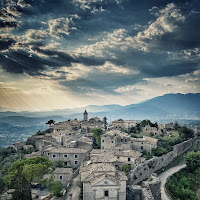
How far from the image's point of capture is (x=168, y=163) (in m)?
44.2

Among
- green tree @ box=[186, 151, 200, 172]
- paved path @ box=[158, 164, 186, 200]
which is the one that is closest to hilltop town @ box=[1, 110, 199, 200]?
paved path @ box=[158, 164, 186, 200]

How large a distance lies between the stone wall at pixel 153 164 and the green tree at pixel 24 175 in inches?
530

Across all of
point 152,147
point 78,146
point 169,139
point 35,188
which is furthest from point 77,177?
point 169,139

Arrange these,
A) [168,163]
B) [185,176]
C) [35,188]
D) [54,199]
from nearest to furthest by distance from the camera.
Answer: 1. [54,199]
2. [35,188]
3. [185,176]
4. [168,163]

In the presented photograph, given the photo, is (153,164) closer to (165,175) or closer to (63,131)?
(165,175)

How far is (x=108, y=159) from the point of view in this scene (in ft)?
115

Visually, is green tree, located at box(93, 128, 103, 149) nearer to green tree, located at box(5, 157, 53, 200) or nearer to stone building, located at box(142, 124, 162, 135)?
stone building, located at box(142, 124, 162, 135)

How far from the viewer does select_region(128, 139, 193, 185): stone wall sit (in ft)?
99.0

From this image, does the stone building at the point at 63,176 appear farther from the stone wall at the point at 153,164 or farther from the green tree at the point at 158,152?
the green tree at the point at 158,152

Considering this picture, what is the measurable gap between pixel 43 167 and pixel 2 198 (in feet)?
30.2

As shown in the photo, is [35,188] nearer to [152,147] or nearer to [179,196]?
[179,196]

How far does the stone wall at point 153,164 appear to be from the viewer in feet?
99.0

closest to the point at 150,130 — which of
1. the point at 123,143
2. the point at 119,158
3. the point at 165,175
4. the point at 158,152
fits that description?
the point at 123,143

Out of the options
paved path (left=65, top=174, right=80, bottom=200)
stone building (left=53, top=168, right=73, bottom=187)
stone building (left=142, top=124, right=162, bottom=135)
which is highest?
stone building (left=142, top=124, right=162, bottom=135)
